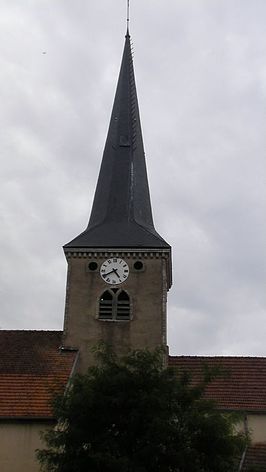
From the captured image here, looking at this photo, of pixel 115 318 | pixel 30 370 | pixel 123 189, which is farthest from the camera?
pixel 123 189

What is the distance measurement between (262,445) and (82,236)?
33.9ft

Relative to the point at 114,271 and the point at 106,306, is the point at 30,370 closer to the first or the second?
the point at 106,306

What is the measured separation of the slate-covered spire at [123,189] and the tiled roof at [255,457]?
26.9 feet

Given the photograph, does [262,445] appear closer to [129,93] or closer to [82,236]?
[82,236]

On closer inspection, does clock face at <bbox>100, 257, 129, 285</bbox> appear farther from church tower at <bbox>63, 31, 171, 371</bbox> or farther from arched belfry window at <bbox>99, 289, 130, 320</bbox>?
arched belfry window at <bbox>99, 289, 130, 320</bbox>

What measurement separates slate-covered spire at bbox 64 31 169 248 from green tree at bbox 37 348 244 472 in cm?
1004

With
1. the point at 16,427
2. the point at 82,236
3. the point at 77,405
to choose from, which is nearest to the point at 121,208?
the point at 82,236

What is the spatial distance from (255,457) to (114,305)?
752 cm

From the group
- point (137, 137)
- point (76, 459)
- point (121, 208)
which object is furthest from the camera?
point (137, 137)

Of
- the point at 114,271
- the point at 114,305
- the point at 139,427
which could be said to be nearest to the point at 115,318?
the point at 114,305

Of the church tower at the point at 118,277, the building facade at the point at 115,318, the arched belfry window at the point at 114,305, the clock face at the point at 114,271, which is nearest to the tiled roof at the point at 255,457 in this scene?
the building facade at the point at 115,318

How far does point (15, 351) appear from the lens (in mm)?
25344

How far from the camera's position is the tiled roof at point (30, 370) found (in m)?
22.3

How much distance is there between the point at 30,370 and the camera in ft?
79.1
